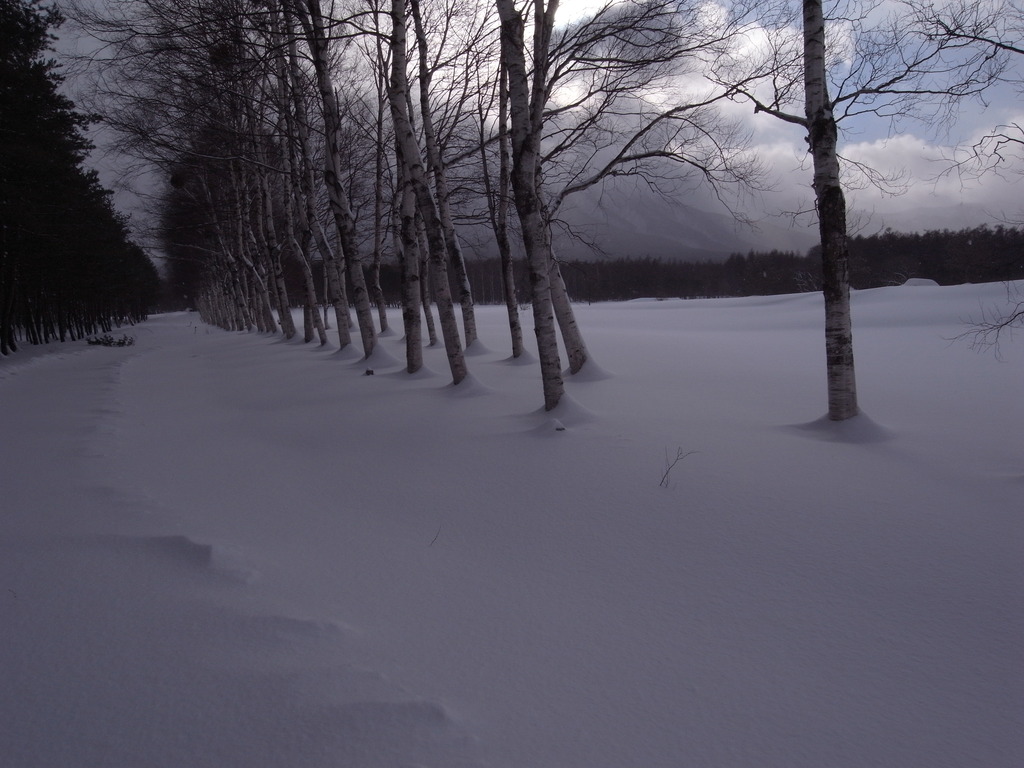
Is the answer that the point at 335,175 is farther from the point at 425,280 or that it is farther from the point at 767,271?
the point at 767,271

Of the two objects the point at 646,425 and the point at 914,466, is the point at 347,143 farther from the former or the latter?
the point at 914,466

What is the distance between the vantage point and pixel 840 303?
5.36 meters

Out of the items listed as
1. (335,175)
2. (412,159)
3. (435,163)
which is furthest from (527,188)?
(335,175)

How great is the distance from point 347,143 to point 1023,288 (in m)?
22.7

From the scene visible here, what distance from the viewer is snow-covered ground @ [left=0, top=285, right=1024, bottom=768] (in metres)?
2.04

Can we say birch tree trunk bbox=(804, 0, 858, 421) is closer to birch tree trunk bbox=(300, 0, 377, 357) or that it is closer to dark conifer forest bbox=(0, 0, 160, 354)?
birch tree trunk bbox=(300, 0, 377, 357)

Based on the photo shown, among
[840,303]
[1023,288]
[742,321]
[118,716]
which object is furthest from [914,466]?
[1023,288]

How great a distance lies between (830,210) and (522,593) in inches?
182

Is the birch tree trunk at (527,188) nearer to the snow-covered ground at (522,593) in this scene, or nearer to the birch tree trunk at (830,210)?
the snow-covered ground at (522,593)

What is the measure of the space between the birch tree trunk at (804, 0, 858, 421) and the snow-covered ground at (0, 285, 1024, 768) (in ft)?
1.75

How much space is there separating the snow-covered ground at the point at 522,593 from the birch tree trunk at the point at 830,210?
535 millimetres

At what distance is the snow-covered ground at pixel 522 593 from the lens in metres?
2.04

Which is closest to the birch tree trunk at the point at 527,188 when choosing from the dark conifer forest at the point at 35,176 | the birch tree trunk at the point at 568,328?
the birch tree trunk at the point at 568,328

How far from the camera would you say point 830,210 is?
5.32 m
